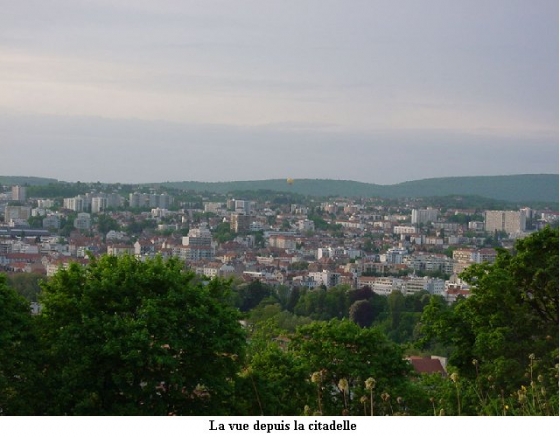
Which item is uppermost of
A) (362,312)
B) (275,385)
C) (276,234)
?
(275,385)

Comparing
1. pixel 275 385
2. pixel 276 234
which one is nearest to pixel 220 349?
pixel 275 385

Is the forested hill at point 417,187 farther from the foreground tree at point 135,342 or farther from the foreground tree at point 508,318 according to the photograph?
the foreground tree at point 135,342

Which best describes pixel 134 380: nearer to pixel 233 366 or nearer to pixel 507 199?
pixel 233 366

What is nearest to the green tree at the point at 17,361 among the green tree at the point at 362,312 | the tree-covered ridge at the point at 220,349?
the tree-covered ridge at the point at 220,349

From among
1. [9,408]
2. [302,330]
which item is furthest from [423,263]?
[9,408]

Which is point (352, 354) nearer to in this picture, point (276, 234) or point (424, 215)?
point (424, 215)

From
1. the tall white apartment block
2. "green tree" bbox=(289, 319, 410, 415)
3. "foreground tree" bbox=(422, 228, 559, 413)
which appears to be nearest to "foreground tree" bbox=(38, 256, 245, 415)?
"green tree" bbox=(289, 319, 410, 415)

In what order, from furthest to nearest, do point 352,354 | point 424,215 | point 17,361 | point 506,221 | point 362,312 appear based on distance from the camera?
point 424,215 → point 506,221 → point 362,312 → point 352,354 → point 17,361
